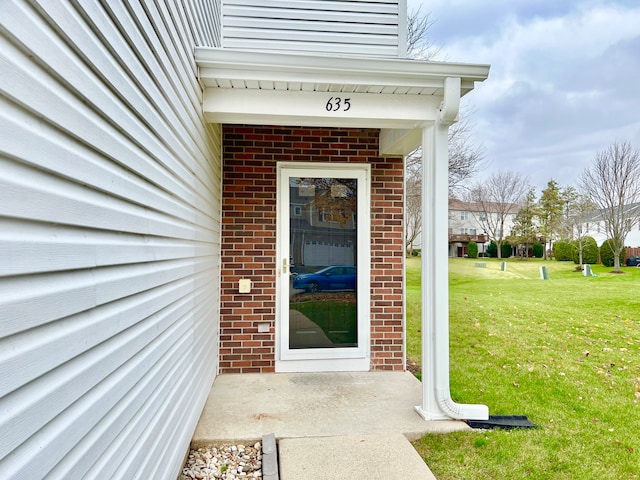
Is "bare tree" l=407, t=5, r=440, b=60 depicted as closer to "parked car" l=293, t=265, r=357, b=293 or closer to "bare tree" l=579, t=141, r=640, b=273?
"parked car" l=293, t=265, r=357, b=293

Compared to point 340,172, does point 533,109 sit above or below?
above

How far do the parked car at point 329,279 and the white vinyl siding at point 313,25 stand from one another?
2.34 metres

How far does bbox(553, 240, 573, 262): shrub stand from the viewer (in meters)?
18.0

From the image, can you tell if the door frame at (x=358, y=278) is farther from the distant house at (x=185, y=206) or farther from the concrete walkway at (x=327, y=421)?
the concrete walkway at (x=327, y=421)

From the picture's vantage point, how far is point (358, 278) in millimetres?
4125

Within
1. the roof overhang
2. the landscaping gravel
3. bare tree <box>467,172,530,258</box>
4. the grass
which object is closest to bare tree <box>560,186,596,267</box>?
bare tree <box>467,172,530,258</box>

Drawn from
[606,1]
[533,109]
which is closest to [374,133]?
[606,1]

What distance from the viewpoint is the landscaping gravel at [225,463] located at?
229 cm

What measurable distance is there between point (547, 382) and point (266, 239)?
334cm

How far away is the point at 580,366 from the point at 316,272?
3509 mm

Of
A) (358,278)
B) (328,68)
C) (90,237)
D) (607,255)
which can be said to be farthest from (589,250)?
(90,237)

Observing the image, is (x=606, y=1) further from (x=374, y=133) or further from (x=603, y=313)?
(x=374, y=133)

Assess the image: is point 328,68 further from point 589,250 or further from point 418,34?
point 589,250

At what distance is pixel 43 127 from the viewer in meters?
0.87
